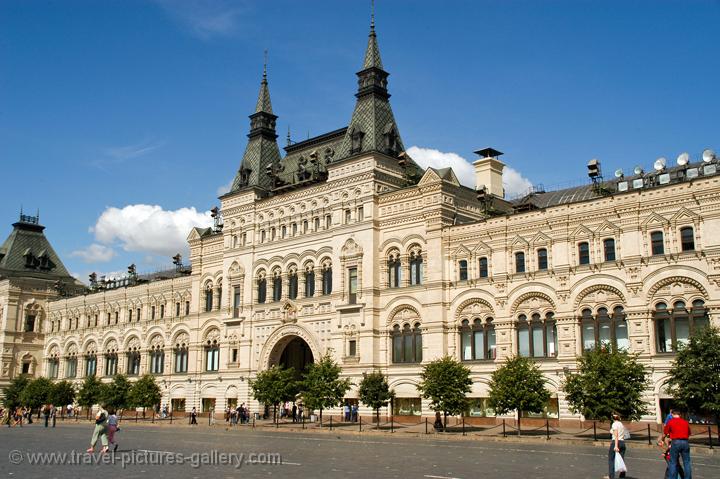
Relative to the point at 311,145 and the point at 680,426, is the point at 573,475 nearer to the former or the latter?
the point at 680,426

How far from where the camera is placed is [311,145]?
71562 mm

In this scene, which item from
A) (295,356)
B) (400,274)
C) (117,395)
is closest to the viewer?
(400,274)

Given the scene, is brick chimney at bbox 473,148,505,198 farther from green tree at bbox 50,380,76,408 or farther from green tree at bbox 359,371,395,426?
green tree at bbox 50,380,76,408

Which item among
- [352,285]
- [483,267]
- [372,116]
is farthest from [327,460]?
[372,116]

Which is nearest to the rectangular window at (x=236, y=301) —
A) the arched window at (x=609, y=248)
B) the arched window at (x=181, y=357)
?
the arched window at (x=181, y=357)

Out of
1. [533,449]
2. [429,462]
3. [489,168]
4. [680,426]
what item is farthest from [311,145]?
[680,426]

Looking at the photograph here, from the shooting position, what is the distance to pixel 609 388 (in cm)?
4009

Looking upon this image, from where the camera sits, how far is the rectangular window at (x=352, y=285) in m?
60.5

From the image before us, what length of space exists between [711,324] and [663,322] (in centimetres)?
293

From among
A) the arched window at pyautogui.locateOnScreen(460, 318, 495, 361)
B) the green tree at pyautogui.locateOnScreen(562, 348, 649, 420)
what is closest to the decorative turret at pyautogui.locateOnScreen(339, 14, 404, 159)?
the arched window at pyautogui.locateOnScreen(460, 318, 495, 361)


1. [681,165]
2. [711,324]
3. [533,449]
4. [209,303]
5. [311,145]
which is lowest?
[533,449]

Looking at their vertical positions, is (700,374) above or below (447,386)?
above

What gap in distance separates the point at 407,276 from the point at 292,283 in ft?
43.8

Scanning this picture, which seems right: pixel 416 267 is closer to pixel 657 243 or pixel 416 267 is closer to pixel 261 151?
pixel 657 243
